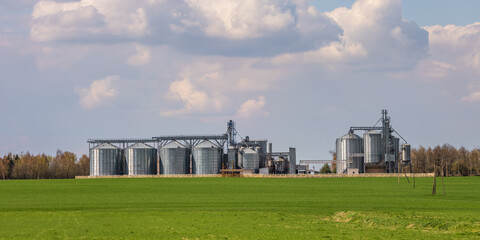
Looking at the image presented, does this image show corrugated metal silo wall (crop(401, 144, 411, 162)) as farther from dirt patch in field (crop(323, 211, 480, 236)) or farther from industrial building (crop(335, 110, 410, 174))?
dirt patch in field (crop(323, 211, 480, 236))

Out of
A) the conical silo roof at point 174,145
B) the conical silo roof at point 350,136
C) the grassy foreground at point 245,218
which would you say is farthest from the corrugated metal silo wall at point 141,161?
the grassy foreground at point 245,218

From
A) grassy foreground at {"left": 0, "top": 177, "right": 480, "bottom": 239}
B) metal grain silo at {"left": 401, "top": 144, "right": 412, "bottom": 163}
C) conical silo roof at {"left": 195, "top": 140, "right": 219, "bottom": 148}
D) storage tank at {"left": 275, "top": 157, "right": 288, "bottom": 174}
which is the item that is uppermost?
conical silo roof at {"left": 195, "top": 140, "right": 219, "bottom": 148}

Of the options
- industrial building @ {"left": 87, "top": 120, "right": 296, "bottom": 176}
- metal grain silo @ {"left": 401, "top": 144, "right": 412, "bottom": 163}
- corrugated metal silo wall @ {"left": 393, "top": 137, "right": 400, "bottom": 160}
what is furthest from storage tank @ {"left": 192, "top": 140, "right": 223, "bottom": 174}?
metal grain silo @ {"left": 401, "top": 144, "right": 412, "bottom": 163}

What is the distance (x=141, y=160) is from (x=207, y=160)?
60.0ft

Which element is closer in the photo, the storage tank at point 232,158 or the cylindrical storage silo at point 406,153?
the cylindrical storage silo at point 406,153

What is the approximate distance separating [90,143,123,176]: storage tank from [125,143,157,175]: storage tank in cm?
346

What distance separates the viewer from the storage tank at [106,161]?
7589 inches

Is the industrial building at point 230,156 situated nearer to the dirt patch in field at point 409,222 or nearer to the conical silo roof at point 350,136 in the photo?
the conical silo roof at point 350,136

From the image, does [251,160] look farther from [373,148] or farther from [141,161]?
[373,148]

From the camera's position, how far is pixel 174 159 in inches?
7411

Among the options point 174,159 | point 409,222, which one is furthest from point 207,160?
point 409,222

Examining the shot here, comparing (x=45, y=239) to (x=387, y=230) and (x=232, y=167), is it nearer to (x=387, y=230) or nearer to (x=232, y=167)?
(x=387, y=230)

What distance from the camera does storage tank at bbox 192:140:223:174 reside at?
185 metres

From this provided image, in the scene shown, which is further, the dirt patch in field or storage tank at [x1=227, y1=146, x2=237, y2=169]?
storage tank at [x1=227, y1=146, x2=237, y2=169]
